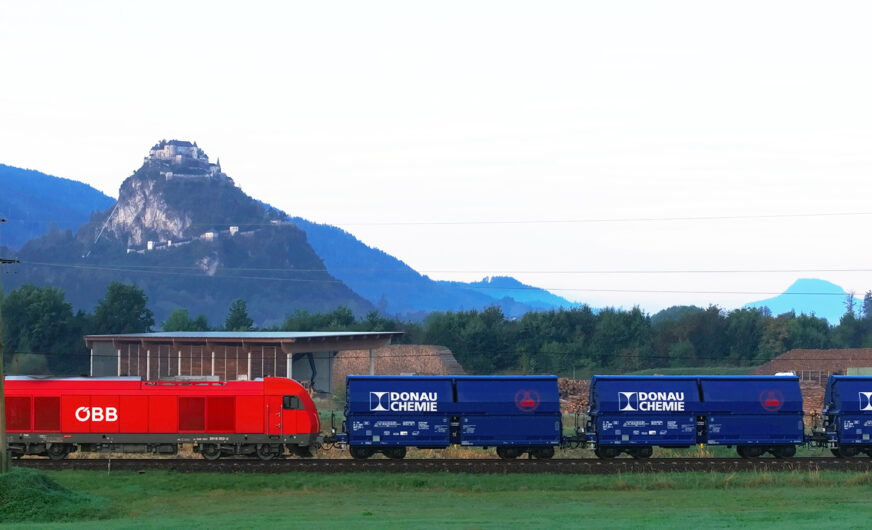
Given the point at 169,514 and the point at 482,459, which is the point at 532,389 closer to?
the point at 482,459

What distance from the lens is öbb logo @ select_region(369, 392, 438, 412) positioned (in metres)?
45.2

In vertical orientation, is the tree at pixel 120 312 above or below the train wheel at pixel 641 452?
above

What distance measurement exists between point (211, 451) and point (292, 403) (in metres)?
4.02

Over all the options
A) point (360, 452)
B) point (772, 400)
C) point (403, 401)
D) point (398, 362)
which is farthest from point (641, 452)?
point (398, 362)

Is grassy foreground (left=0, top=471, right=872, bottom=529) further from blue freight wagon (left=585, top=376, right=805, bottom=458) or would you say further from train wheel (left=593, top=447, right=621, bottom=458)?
train wheel (left=593, top=447, right=621, bottom=458)

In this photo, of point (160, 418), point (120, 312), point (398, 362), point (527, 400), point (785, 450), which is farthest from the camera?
point (120, 312)

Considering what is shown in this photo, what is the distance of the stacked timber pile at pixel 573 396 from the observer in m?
80.2

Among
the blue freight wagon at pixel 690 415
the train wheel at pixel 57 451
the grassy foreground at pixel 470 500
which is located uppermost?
the blue freight wagon at pixel 690 415

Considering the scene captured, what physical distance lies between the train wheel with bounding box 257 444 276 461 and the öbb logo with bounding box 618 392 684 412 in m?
15.0

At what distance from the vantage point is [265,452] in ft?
149

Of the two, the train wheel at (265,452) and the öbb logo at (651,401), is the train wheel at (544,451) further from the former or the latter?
the train wheel at (265,452)

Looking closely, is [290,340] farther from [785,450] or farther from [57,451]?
[785,450]

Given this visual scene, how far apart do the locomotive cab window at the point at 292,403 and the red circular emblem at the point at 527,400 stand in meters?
9.20

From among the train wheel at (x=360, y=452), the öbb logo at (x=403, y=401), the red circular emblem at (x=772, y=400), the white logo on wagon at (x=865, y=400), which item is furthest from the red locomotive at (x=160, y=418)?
the white logo on wagon at (x=865, y=400)
